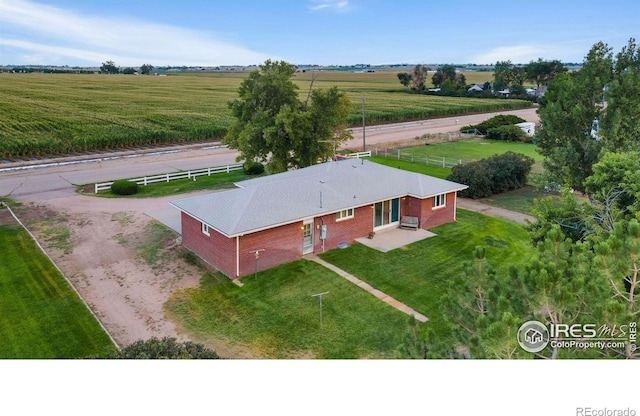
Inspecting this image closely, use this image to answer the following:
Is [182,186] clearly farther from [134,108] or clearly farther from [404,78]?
[404,78]

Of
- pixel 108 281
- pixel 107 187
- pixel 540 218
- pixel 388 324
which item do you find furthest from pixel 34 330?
pixel 107 187

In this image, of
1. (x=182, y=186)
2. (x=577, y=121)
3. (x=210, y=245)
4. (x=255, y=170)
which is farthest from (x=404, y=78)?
(x=210, y=245)

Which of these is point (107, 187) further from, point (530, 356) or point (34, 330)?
point (530, 356)

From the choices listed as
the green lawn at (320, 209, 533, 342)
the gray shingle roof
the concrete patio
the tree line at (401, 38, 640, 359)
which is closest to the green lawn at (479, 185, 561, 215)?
the green lawn at (320, 209, 533, 342)

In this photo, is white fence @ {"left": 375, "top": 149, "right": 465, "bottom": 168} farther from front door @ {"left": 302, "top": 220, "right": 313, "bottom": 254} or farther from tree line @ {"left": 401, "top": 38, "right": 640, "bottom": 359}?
tree line @ {"left": 401, "top": 38, "right": 640, "bottom": 359}

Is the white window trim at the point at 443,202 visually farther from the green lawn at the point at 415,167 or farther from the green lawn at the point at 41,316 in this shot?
the green lawn at the point at 41,316

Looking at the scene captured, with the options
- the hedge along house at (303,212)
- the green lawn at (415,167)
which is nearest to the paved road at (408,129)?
the green lawn at (415,167)
